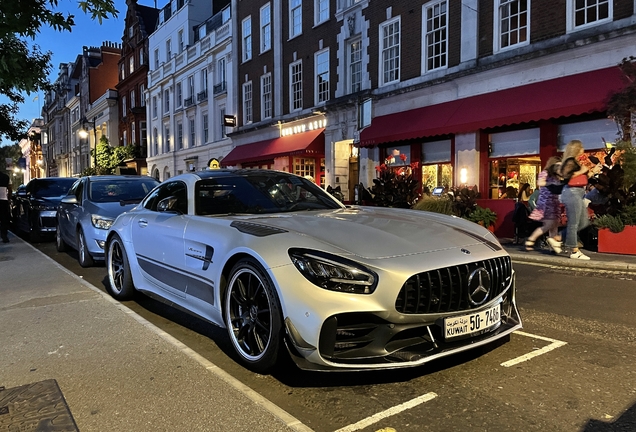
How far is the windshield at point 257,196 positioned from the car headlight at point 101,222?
4071 mm

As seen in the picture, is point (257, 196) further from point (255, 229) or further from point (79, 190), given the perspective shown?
point (79, 190)

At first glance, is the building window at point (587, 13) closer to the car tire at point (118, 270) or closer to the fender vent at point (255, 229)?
the fender vent at point (255, 229)

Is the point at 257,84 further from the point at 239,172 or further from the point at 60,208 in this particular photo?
the point at 239,172

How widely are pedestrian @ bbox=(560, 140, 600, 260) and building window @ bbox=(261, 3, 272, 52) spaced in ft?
64.4

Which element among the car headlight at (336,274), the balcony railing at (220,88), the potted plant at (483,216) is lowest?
the potted plant at (483,216)

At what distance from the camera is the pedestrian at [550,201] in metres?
8.61

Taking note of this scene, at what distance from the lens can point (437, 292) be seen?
301cm

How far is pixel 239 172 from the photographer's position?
4.98m

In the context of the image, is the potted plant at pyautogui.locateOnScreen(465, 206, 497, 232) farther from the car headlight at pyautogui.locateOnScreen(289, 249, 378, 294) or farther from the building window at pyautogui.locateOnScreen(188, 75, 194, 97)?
the building window at pyautogui.locateOnScreen(188, 75, 194, 97)

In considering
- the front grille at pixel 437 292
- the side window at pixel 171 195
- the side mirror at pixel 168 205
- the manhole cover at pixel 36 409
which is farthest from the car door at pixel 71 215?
the front grille at pixel 437 292

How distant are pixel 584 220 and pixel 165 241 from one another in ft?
25.0

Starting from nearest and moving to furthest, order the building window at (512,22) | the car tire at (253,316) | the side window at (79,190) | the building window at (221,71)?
1. the car tire at (253,316)
2. the side window at (79,190)
3. the building window at (512,22)
4. the building window at (221,71)

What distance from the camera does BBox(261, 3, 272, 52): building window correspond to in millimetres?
25266

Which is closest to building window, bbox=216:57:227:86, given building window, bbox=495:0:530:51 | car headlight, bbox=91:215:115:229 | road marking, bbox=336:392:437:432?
building window, bbox=495:0:530:51
